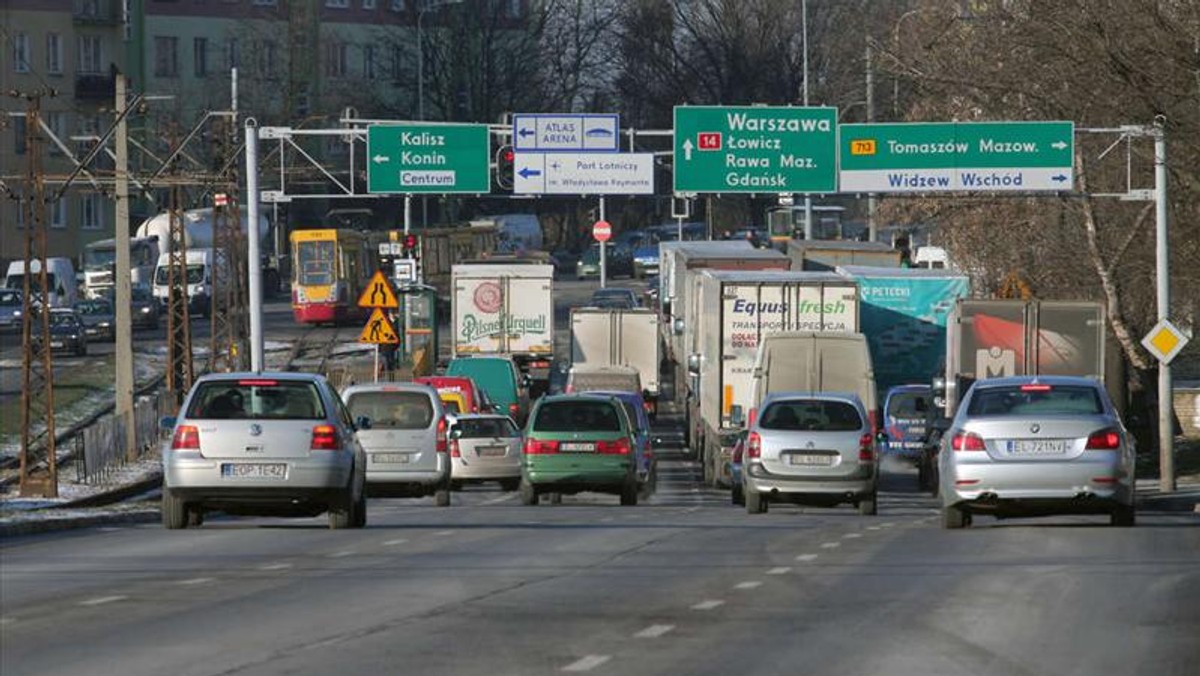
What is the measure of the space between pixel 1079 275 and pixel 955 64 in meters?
5.03

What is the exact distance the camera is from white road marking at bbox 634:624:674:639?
13891 mm

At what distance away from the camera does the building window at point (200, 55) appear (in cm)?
11181

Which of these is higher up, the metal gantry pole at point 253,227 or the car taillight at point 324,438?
the metal gantry pole at point 253,227

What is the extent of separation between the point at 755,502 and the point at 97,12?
85237 millimetres

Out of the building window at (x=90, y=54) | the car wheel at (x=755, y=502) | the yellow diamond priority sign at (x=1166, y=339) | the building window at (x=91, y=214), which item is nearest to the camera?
the car wheel at (x=755, y=502)

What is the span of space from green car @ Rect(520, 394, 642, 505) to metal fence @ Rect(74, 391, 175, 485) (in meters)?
10.1

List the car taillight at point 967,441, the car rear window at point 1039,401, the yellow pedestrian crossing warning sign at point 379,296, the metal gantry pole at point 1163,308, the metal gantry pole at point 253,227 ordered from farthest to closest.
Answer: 1. the yellow pedestrian crossing warning sign at point 379,296
2. the metal gantry pole at point 253,227
3. the metal gantry pole at point 1163,308
4. the car rear window at point 1039,401
5. the car taillight at point 967,441

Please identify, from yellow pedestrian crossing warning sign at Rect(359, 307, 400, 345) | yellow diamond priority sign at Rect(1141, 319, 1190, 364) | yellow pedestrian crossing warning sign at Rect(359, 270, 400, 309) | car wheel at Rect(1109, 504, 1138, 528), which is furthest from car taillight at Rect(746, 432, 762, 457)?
yellow pedestrian crossing warning sign at Rect(359, 270, 400, 309)

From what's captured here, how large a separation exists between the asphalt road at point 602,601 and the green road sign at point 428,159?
2265cm

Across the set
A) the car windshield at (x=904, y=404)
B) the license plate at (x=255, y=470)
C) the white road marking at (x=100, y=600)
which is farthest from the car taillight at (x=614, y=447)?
the white road marking at (x=100, y=600)

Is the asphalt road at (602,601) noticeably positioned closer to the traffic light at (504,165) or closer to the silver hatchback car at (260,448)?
the silver hatchback car at (260,448)

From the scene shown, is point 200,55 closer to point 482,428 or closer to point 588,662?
point 482,428

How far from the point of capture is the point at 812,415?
95.9 feet

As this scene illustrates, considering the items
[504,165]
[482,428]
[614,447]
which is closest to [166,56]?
[504,165]
